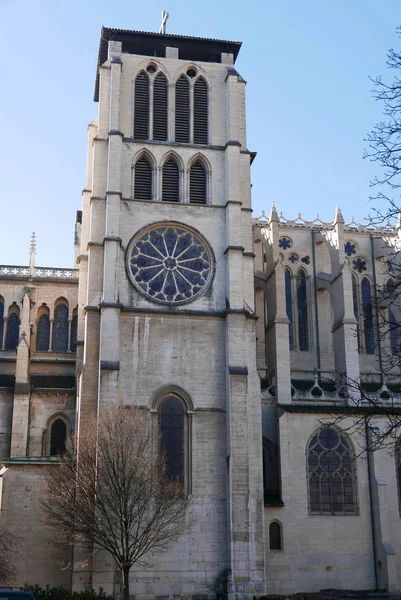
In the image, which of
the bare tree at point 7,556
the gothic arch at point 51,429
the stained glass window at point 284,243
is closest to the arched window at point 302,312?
the stained glass window at point 284,243

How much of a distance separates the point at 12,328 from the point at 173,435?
1290 cm

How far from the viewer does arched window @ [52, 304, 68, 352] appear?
140 feet

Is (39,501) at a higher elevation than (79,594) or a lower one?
higher

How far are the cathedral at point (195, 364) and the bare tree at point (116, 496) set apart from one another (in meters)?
1.23

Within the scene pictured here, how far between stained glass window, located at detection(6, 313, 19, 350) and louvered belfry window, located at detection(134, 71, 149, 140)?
11.8 meters

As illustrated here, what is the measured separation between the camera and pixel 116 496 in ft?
99.6

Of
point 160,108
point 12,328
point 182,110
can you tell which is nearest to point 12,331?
point 12,328

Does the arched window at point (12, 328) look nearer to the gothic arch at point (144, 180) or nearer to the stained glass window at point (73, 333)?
the stained glass window at point (73, 333)

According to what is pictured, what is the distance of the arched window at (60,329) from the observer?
42.6m

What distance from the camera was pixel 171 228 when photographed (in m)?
37.3

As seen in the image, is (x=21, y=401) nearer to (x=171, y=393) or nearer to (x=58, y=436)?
Answer: (x=58, y=436)

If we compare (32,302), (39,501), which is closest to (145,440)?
(39,501)

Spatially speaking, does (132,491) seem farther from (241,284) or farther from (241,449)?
(241,284)

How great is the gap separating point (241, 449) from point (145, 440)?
13.3 ft
